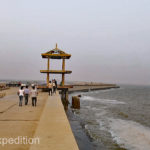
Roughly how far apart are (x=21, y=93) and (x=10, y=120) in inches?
175

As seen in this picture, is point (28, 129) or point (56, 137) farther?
point (28, 129)

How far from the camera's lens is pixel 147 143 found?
1045 cm

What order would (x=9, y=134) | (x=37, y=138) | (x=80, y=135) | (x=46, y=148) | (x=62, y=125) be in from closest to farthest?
1. (x=46, y=148)
2. (x=37, y=138)
3. (x=9, y=134)
4. (x=62, y=125)
5. (x=80, y=135)

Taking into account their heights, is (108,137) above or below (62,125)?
below

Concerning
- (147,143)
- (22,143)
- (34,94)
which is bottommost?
(147,143)

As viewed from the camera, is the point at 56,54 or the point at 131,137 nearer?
the point at 131,137

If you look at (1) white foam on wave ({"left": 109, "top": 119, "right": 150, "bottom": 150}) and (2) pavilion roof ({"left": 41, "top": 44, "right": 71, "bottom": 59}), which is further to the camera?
(2) pavilion roof ({"left": 41, "top": 44, "right": 71, "bottom": 59})

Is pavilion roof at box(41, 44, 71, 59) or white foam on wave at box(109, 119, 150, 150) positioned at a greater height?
pavilion roof at box(41, 44, 71, 59)

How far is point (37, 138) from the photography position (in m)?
4.89

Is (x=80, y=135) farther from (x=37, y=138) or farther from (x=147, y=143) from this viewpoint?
(x=37, y=138)

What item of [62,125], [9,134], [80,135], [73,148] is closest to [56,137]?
[73,148]

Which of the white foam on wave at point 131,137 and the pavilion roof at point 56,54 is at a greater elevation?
the pavilion roof at point 56,54

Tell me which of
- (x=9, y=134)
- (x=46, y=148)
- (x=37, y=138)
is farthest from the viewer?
(x=9, y=134)

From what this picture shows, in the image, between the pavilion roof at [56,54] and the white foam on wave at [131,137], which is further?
the pavilion roof at [56,54]
